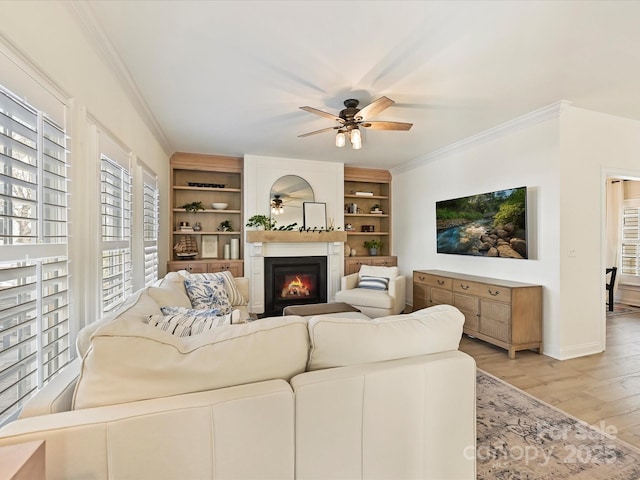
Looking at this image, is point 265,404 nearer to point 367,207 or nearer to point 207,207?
point 207,207

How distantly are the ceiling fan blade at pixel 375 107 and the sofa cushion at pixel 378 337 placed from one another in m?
1.84

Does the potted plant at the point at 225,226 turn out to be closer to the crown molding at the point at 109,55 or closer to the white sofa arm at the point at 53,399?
the crown molding at the point at 109,55

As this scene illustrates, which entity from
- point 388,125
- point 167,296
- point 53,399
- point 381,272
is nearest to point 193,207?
point 167,296

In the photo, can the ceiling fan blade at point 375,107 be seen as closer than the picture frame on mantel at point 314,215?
Yes

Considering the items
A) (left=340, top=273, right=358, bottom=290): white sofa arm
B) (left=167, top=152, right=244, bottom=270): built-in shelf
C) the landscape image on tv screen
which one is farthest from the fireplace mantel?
the landscape image on tv screen

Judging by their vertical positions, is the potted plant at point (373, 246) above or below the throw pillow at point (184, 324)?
above

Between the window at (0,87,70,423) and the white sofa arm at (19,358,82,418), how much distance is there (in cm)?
22

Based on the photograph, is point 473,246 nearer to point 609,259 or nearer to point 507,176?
point 507,176

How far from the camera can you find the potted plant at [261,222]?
502 centimetres

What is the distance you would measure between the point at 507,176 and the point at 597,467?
9.71ft

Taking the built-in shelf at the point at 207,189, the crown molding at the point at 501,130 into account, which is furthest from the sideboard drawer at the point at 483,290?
the built-in shelf at the point at 207,189

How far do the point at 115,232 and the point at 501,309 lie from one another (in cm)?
371

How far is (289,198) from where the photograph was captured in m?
5.34

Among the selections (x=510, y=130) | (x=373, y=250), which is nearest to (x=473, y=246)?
(x=510, y=130)
